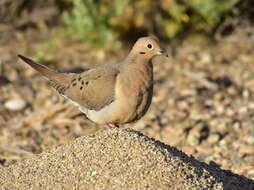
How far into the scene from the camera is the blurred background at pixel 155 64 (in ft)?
21.3

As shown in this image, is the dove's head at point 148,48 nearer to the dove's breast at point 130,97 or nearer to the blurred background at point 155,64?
the dove's breast at point 130,97

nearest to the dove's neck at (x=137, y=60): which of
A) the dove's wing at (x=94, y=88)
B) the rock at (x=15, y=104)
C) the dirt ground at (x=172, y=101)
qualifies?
the dove's wing at (x=94, y=88)

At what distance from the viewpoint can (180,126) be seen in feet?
21.6

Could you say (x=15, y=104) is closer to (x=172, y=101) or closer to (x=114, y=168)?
(x=172, y=101)

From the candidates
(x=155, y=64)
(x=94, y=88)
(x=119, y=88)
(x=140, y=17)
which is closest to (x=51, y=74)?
(x=94, y=88)

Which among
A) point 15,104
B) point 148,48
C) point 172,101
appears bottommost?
point 15,104

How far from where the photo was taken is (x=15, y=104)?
7.14 m

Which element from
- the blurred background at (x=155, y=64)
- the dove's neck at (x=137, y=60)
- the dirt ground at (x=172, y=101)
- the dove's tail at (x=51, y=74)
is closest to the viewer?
the dove's neck at (x=137, y=60)

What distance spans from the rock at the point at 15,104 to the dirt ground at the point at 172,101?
1cm

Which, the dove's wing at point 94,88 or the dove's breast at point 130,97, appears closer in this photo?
the dove's breast at point 130,97

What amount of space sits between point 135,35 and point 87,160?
15.5 ft

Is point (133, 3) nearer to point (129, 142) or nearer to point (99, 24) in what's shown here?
point (99, 24)

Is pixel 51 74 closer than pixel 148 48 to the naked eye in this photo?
No

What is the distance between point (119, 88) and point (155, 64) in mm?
3517
